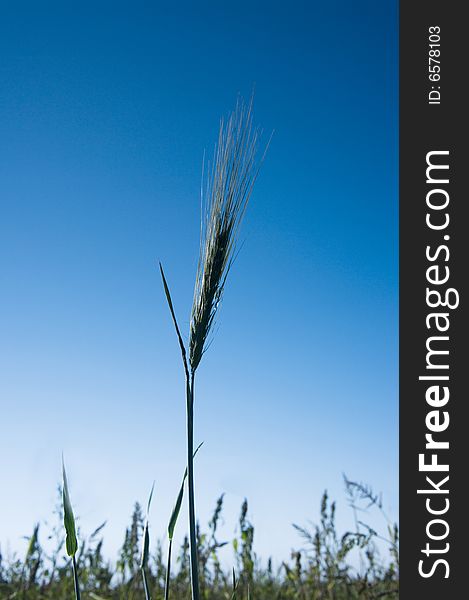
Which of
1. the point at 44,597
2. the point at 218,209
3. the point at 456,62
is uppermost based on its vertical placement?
the point at 456,62

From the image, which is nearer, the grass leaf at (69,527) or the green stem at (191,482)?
the green stem at (191,482)

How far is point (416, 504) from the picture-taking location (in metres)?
2.94

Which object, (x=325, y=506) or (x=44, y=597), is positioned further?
(x=325, y=506)

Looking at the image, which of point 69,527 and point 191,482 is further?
point 69,527

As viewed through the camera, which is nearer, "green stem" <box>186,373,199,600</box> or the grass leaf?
"green stem" <box>186,373,199,600</box>

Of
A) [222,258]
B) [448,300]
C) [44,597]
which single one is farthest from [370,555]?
[222,258]

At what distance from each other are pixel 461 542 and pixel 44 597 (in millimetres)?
1796

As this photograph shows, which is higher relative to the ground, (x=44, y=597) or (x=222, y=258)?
(x=222, y=258)

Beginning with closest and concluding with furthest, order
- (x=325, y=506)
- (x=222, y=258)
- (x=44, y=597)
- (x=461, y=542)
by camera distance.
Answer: (x=222, y=258) < (x=461, y=542) < (x=44, y=597) < (x=325, y=506)

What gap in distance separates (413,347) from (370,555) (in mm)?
971

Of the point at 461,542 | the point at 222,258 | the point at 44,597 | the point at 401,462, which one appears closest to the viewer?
the point at 222,258

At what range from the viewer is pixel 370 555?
3.34 meters

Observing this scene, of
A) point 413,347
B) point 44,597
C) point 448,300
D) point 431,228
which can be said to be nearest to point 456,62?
point 431,228

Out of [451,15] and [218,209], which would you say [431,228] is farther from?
[218,209]
